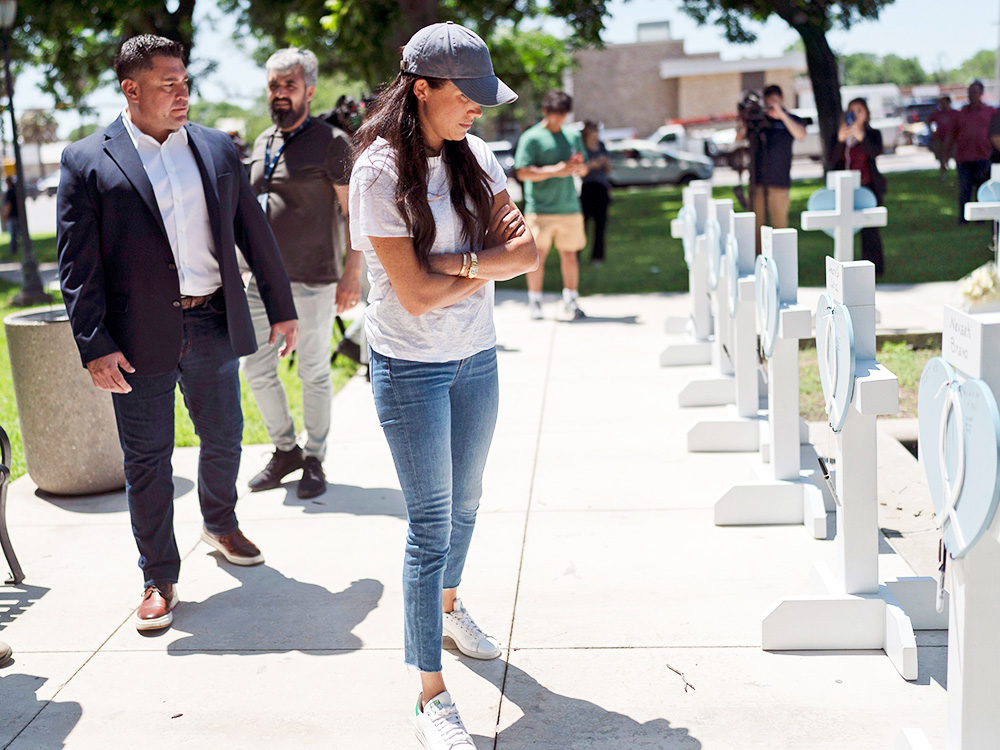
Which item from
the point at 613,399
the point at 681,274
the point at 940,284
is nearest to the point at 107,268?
the point at 613,399

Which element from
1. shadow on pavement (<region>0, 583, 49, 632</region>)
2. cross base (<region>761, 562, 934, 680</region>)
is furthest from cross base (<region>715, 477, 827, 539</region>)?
shadow on pavement (<region>0, 583, 49, 632</region>)

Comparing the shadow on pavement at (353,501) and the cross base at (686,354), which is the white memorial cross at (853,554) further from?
the cross base at (686,354)

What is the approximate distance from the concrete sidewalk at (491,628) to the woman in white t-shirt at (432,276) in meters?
0.48

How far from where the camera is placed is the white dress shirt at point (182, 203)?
3.91m

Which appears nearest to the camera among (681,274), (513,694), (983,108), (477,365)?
(477,365)

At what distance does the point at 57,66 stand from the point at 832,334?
23147 millimetres

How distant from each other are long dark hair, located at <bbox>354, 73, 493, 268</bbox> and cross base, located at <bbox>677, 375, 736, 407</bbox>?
3.95 m

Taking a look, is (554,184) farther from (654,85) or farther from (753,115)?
(654,85)

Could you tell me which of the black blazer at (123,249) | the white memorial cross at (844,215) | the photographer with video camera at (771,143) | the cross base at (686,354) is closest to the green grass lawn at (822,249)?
the photographer with video camera at (771,143)

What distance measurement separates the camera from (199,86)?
90.1ft

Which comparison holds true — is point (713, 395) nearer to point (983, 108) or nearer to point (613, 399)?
point (613, 399)

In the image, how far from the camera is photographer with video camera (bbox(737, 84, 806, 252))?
10805 mm

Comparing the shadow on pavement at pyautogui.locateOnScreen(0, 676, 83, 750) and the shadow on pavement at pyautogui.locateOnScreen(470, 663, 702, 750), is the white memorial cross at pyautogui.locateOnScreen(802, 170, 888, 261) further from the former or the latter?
the shadow on pavement at pyautogui.locateOnScreen(0, 676, 83, 750)

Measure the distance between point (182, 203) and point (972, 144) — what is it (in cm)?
1348
